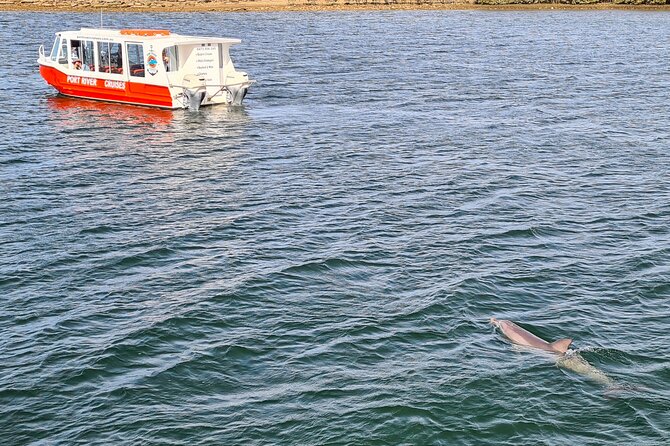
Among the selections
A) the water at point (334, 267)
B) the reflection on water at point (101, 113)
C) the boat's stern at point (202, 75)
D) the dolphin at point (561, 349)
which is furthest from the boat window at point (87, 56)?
the dolphin at point (561, 349)

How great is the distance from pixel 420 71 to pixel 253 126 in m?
18.9

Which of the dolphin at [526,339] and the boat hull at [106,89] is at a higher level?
the boat hull at [106,89]

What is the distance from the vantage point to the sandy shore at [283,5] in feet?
333

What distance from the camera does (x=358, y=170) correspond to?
33.2 m

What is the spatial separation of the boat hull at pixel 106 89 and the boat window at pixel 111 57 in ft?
2.01

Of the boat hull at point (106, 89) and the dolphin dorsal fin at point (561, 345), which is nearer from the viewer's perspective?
the dolphin dorsal fin at point (561, 345)

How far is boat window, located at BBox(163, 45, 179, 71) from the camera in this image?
42.7 meters

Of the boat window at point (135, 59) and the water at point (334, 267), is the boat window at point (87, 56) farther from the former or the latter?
the boat window at point (135, 59)

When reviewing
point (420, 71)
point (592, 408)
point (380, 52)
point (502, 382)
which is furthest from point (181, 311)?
point (380, 52)

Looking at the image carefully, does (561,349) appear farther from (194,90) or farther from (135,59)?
(135,59)

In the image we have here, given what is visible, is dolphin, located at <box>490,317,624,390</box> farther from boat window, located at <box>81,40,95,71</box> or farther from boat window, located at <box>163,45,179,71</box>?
boat window, located at <box>81,40,95,71</box>

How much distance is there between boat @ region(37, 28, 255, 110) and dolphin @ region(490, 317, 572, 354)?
2638 cm

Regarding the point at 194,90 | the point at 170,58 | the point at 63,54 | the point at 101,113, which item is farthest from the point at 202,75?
the point at 63,54

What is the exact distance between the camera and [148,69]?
43094 mm
